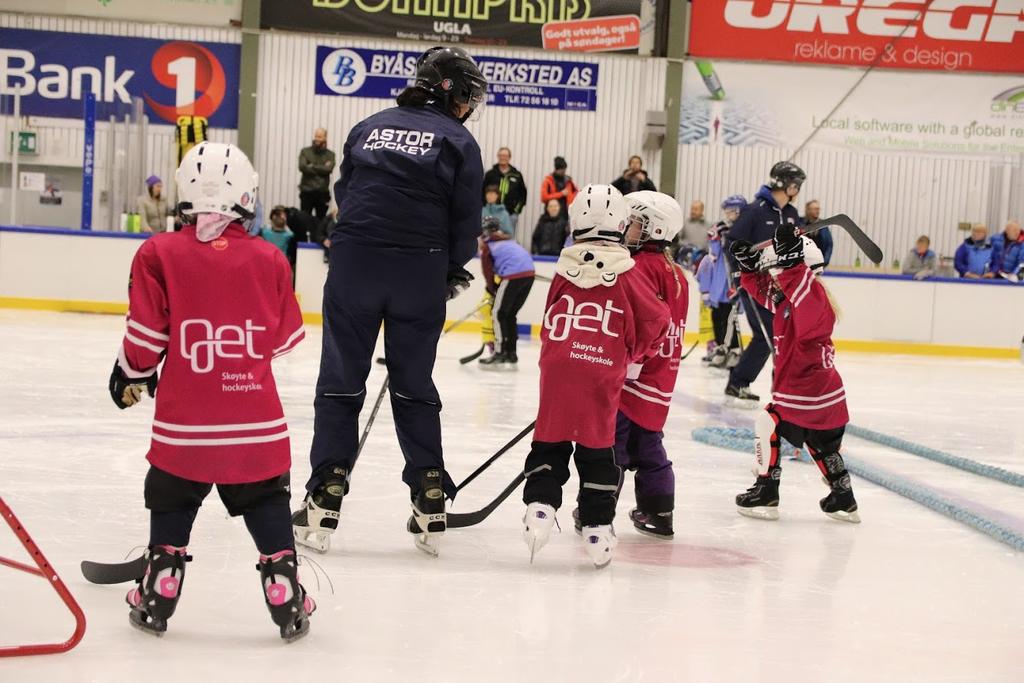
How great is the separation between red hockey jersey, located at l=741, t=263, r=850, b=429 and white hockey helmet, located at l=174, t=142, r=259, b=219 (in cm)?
225

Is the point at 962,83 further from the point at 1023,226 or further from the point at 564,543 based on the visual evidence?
the point at 564,543

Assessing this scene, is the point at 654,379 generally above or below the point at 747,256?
below

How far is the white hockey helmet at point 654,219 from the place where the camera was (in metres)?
3.78

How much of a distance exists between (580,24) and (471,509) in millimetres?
11744

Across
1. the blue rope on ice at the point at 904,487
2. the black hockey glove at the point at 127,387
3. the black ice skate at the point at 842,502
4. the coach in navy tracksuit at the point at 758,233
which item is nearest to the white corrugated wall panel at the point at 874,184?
the coach in navy tracksuit at the point at 758,233

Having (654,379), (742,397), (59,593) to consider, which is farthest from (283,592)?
(742,397)

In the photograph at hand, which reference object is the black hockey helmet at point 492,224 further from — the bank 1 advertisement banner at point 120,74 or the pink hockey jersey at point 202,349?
the bank 1 advertisement banner at point 120,74

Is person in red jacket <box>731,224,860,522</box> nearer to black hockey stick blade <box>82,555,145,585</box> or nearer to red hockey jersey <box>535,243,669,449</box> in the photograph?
red hockey jersey <box>535,243,669,449</box>

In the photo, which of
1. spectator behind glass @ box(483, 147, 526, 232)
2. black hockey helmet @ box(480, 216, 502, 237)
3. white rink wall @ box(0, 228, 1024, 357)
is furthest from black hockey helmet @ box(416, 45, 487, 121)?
spectator behind glass @ box(483, 147, 526, 232)

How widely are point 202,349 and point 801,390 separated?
7.74 ft

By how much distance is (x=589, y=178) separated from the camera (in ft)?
50.7

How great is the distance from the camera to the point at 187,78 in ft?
49.3

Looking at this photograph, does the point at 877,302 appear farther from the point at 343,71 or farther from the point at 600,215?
the point at 600,215

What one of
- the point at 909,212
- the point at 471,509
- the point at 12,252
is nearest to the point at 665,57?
the point at 909,212
